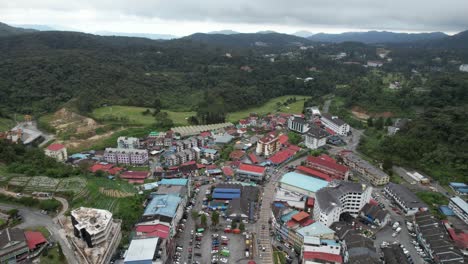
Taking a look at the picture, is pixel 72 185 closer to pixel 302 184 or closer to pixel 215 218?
pixel 215 218

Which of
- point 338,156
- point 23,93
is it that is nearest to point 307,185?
point 338,156

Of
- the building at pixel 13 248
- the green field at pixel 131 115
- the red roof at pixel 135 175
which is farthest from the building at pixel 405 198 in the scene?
the green field at pixel 131 115

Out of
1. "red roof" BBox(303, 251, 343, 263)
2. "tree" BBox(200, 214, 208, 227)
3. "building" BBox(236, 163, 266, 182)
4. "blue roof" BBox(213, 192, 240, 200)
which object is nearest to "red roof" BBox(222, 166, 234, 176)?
"building" BBox(236, 163, 266, 182)

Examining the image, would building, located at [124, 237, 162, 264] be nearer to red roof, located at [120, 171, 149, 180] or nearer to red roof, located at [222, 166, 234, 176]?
red roof, located at [120, 171, 149, 180]

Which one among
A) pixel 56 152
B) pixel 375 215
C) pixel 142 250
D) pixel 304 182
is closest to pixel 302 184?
pixel 304 182

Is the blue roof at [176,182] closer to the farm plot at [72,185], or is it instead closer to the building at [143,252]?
the farm plot at [72,185]

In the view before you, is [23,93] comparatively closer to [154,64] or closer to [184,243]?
[154,64]
